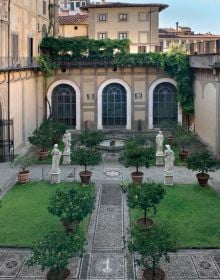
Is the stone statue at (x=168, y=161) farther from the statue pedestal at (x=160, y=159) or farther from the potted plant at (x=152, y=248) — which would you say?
the potted plant at (x=152, y=248)

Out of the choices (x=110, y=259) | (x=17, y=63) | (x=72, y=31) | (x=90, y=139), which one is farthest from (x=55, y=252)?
(x=72, y=31)

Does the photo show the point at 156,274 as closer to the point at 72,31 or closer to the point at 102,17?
the point at 102,17

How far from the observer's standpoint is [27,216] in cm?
1568

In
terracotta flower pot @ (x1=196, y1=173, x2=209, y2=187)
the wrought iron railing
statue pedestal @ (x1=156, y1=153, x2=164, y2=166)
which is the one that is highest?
the wrought iron railing

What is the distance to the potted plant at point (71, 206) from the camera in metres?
12.8

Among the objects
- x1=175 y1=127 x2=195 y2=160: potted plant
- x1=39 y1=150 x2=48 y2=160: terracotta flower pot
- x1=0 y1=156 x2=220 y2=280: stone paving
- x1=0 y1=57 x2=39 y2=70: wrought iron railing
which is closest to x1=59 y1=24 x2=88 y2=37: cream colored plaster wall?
x1=0 y1=57 x2=39 y2=70: wrought iron railing

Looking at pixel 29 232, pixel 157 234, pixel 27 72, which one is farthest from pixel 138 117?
pixel 157 234

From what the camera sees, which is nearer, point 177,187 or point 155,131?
point 177,187

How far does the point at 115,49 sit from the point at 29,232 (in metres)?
22.1

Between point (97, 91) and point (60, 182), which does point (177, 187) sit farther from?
point (97, 91)

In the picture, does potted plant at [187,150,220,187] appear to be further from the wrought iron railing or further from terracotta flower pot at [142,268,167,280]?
the wrought iron railing

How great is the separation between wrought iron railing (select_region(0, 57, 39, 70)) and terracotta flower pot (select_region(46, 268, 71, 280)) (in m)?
13.8

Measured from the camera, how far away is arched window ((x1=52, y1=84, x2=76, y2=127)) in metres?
34.3

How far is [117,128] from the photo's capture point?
34531 millimetres
